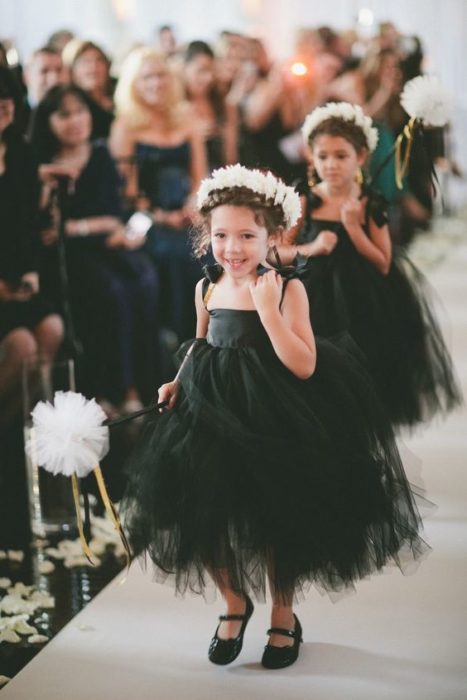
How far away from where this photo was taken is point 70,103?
15.3 feet

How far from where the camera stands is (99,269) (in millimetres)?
4848

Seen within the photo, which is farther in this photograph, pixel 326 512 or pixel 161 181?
pixel 161 181

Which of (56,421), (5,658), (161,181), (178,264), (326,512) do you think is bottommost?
(5,658)

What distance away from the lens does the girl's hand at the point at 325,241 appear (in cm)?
341

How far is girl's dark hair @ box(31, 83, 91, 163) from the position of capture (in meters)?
4.66

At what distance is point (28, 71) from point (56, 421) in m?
3.64

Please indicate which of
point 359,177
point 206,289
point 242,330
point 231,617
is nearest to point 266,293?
point 242,330

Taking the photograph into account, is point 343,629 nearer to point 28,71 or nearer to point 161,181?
point 161,181

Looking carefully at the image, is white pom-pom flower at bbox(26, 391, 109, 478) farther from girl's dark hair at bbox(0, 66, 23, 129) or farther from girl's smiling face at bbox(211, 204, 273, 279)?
girl's dark hair at bbox(0, 66, 23, 129)

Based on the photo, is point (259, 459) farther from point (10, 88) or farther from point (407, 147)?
point (10, 88)

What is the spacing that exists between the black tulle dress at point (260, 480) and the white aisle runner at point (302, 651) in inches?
8.3

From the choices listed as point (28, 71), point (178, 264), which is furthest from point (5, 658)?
point (28, 71)

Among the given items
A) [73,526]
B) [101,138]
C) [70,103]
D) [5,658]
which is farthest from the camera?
[101,138]

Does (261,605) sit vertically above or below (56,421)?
below
